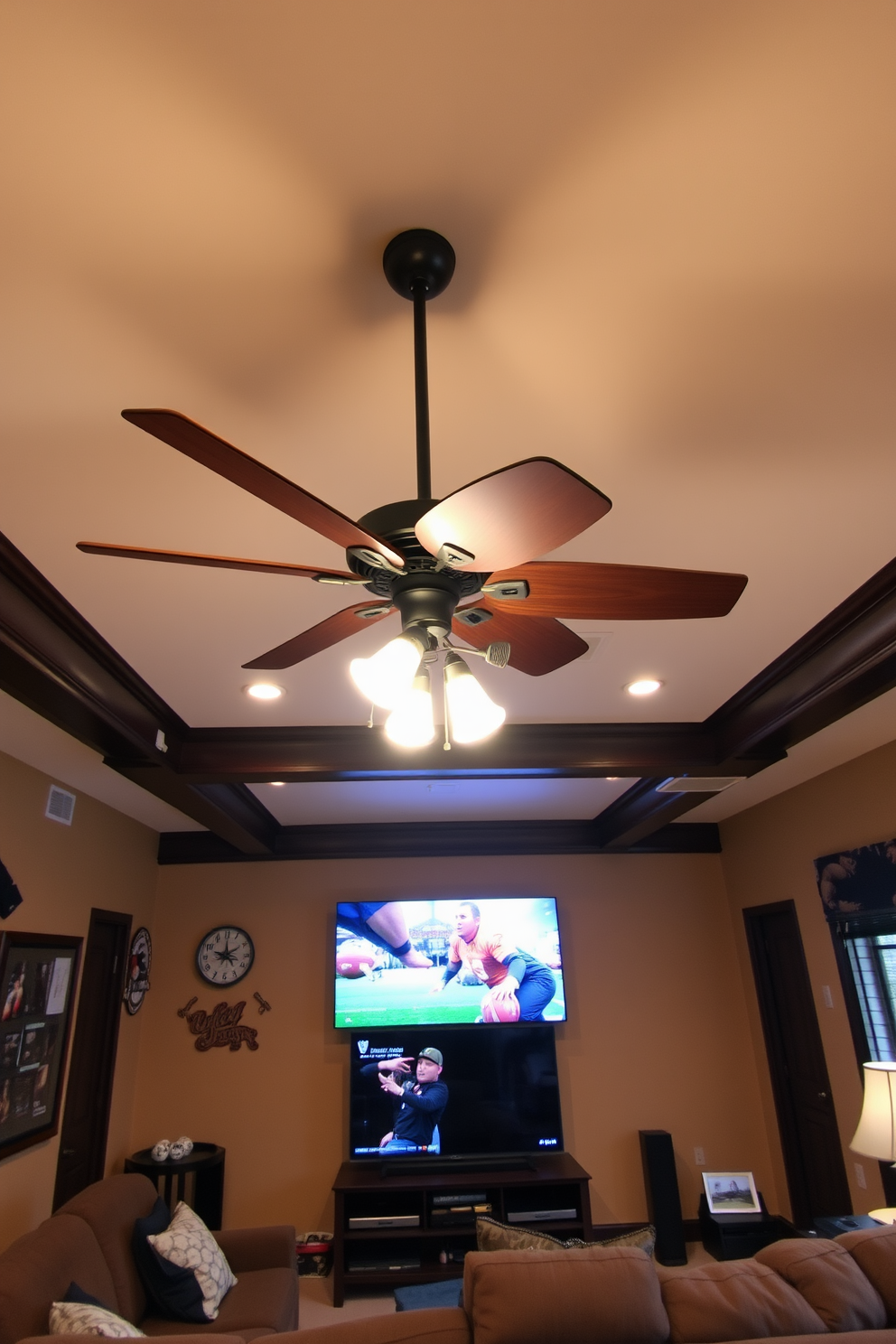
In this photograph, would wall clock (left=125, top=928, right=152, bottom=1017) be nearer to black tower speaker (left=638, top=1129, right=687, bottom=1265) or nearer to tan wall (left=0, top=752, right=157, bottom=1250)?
tan wall (left=0, top=752, right=157, bottom=1250)

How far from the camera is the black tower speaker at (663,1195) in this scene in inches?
175

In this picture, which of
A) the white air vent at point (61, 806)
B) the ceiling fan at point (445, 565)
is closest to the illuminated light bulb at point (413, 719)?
the ceiling fan at point (445, 565)

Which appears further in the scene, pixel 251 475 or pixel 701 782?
pixel 701 782

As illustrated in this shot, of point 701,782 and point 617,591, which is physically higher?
point 701,782

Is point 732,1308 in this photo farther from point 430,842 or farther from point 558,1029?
point 430,842

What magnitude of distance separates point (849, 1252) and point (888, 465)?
195cm

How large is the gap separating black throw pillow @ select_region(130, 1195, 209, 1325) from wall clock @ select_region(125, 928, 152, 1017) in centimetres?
184

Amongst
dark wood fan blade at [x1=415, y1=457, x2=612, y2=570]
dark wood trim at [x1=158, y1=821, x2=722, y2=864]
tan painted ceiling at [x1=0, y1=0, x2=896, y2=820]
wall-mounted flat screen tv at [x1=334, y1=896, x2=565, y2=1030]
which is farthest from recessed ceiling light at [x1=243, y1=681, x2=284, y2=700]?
wall-mounted flat screen tv at [x1=334, y1=896, x2=565, y2=1030]

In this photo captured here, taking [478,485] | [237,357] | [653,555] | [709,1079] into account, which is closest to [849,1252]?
[653,555]

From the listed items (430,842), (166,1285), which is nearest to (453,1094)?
(430,842)

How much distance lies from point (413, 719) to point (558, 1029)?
14.9ft

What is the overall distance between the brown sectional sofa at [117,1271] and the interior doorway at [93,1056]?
0.92m

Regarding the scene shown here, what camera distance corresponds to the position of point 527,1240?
218 cm

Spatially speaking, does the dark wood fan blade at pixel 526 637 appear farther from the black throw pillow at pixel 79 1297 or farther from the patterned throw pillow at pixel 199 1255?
the patterned throw pillow at pixel 199 1255
